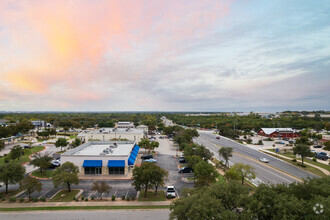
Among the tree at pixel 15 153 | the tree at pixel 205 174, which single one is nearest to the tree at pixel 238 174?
the tree at pixel 205 174

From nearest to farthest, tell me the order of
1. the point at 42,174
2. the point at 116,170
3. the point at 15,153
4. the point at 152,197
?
1. the point at 152,197
2. the point at 42,174
3. the point at 116,170
4. the point at 15,153

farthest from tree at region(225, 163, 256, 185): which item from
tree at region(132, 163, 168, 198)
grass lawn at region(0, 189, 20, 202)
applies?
grass lawn at region(0, 189, 20, 202)

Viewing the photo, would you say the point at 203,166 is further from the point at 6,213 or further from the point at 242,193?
the point at 6,213

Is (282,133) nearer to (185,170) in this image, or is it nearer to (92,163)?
(185,170)

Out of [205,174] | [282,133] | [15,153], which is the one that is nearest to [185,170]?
[205,174]

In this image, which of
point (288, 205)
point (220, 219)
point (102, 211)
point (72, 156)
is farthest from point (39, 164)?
point (288, 205)

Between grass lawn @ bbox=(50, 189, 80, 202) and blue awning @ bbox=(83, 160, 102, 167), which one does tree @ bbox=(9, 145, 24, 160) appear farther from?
grass lawn @ bbox=(50, 189, 80, 202)

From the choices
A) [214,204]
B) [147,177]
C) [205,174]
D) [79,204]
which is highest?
[214,204]

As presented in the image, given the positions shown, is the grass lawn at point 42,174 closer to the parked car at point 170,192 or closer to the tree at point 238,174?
the parked car at point 170,192
